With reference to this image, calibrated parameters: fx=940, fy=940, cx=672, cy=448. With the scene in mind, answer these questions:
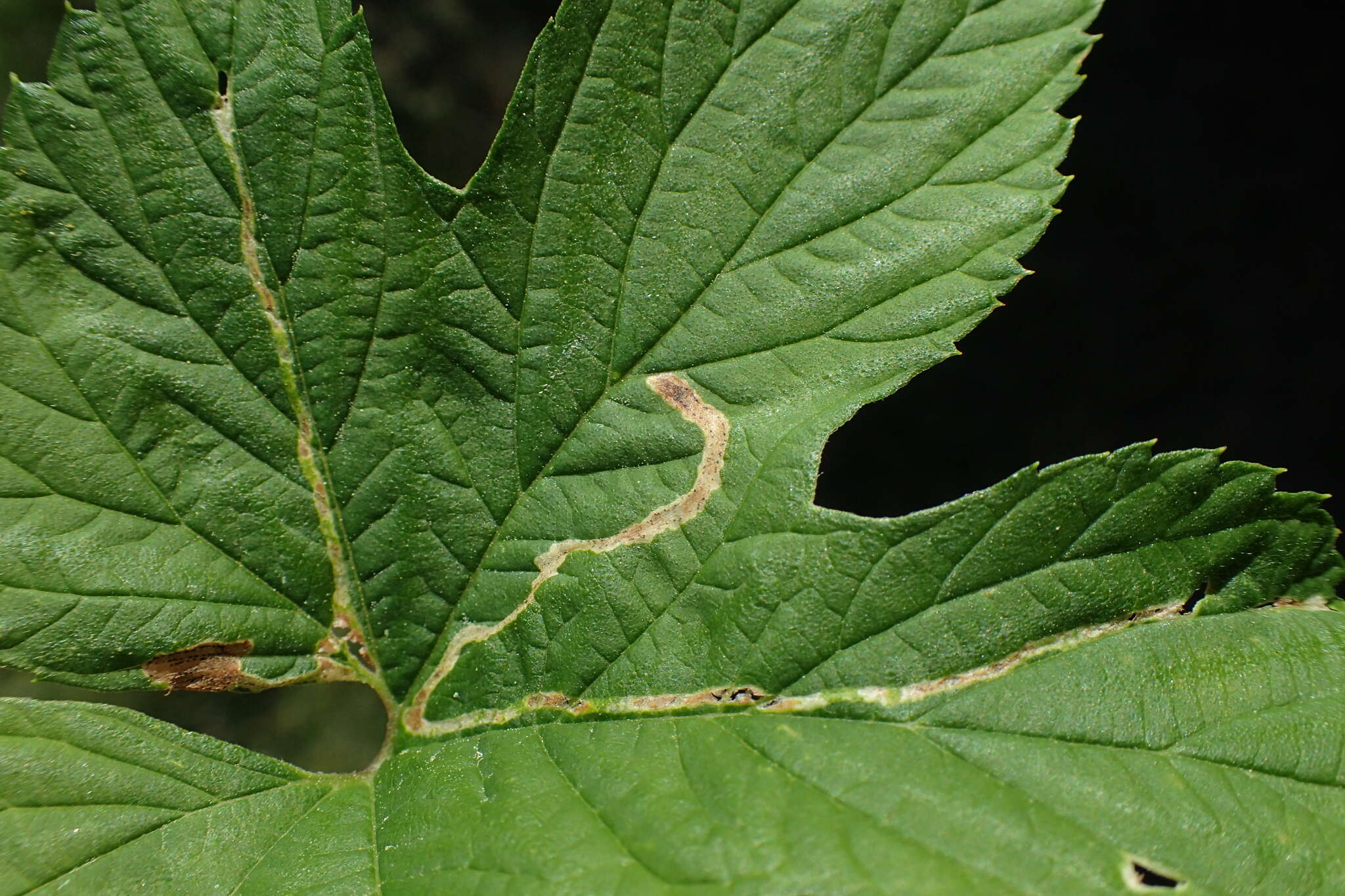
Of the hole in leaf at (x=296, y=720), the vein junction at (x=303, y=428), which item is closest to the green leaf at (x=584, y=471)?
the vein junction at (x=303, y=428)

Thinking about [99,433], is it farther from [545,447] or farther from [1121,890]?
[1121,890]

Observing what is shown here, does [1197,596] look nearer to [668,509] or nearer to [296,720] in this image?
[668,509]

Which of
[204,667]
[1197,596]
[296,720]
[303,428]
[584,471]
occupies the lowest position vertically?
[296,720]

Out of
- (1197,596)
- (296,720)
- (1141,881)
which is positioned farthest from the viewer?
(296,720)

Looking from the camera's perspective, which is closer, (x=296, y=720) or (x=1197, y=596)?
(x=1197, y=596)

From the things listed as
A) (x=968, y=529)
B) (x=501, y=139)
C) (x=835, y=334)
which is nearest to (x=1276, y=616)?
(x=968, y=529)

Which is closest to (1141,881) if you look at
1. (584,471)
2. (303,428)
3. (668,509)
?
(668,509)

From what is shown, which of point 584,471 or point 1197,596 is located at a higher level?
point 1197,596
